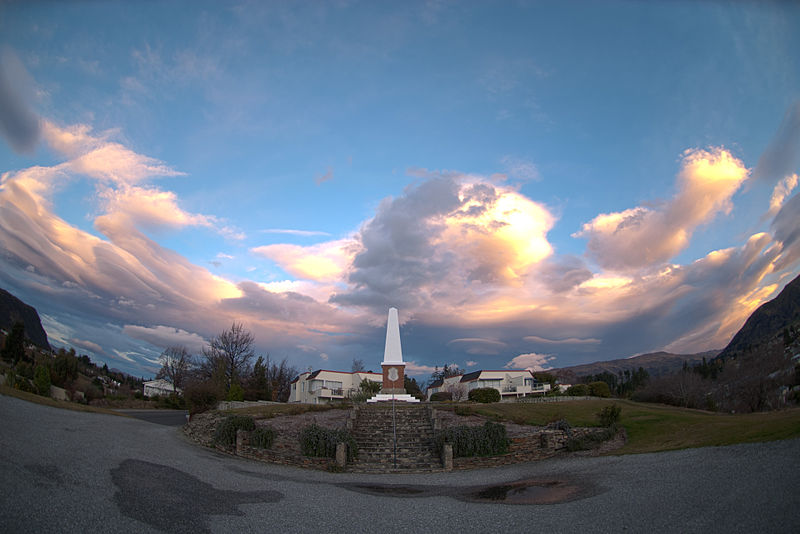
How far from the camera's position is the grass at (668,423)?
583 inches

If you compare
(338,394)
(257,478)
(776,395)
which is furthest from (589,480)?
(338,394)

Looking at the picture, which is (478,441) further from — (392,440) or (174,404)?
(174,404)

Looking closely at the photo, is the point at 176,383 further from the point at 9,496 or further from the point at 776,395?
the point at 776,395

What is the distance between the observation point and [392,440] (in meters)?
24.4

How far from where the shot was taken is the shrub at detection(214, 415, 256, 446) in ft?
75.3

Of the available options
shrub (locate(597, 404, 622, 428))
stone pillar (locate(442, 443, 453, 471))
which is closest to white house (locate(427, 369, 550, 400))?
shrub (locate(597, 404, 622, 428))

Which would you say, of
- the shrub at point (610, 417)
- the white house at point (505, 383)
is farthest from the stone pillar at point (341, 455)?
the white house at point (505, 383)

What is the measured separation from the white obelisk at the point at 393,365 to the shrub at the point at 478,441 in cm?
1607

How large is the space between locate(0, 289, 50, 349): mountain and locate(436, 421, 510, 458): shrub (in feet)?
367

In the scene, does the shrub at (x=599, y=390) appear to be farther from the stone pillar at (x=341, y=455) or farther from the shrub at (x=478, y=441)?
the stone pillar at (x=341, y=455)

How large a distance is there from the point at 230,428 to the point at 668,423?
22343 mm

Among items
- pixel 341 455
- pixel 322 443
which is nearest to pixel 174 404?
pixel 322 443

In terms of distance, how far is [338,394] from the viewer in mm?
61531

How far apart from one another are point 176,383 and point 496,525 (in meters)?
75.7
